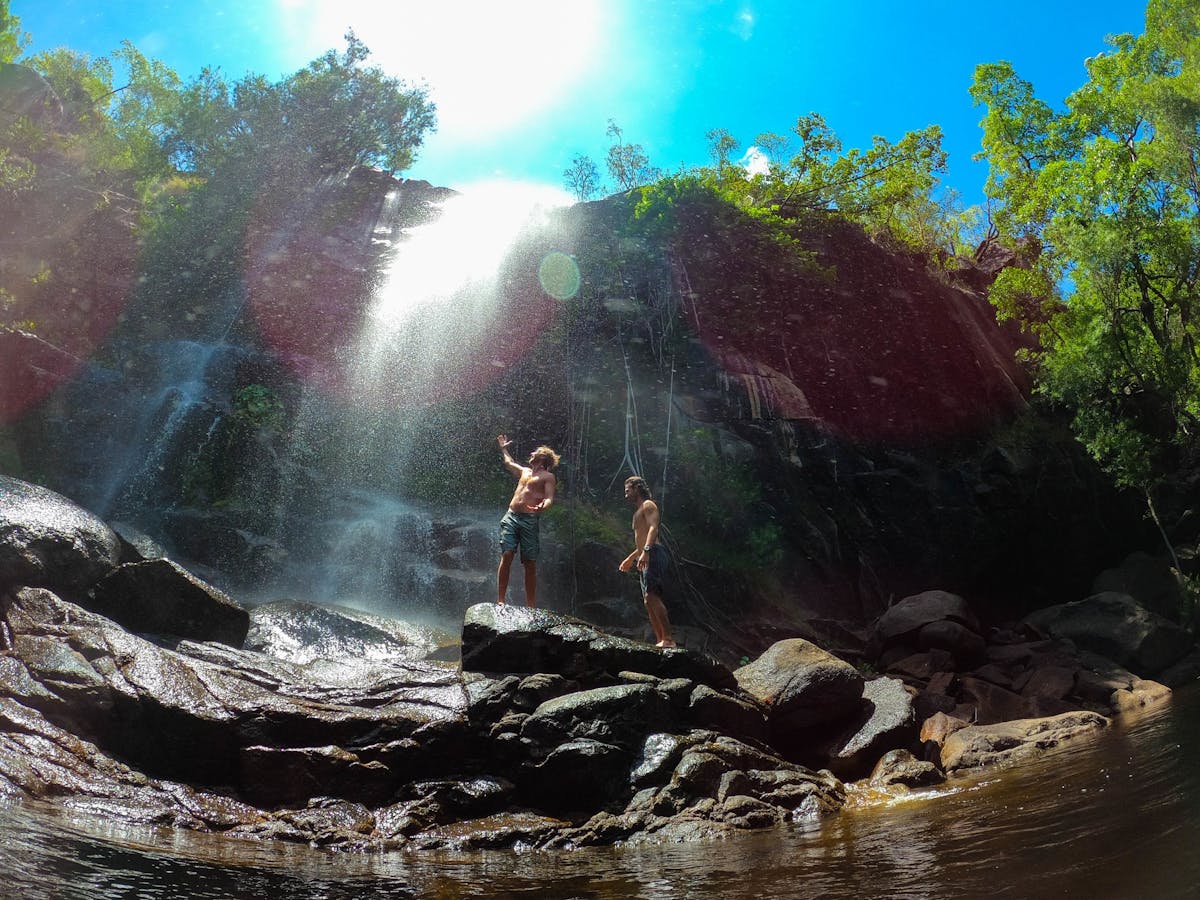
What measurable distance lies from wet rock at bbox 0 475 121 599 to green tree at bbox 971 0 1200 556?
57.2 ft

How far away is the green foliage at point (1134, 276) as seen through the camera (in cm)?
1742

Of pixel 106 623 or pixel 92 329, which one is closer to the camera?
pixel 106 623

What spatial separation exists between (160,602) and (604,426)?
1052 cm

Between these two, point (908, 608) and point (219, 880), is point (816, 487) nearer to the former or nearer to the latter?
point (908, 608)

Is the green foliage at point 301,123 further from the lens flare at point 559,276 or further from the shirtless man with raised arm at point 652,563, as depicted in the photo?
the shirtless man with raised arm at point 652,563

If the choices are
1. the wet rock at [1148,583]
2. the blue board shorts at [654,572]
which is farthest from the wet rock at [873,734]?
the wet rock at [1148,583]

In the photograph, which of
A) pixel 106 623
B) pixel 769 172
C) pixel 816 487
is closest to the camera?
pixel 106 623

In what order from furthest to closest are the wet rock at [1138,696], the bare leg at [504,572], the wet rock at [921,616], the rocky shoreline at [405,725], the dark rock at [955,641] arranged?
1. the wet rock at [921,616]
2. the dark rock at [955,641]
3. the wet rock at [1138,696]
4. the bare leg at [504,572]
5. the rocky shoreline at [405,725]

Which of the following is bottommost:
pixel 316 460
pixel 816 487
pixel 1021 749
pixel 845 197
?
pixel 1021 749

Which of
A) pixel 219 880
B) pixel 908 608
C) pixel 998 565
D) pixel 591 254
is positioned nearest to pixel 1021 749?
pixel 908 608

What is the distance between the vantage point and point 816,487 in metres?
18.8

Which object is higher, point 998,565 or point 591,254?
point 591,254

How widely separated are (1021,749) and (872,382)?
13.3 m

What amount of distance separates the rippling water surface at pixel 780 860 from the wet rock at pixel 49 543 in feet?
12.5
